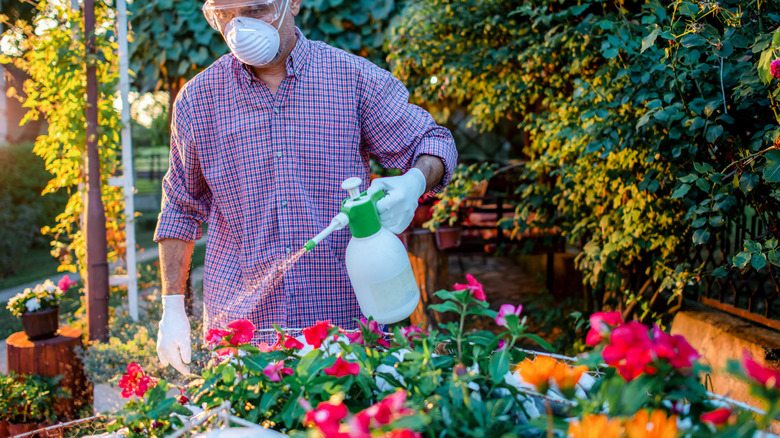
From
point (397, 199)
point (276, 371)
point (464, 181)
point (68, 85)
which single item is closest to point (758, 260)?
point (397, 199)

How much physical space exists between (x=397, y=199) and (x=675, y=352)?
0.72 m

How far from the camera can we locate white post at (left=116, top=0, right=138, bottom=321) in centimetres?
340

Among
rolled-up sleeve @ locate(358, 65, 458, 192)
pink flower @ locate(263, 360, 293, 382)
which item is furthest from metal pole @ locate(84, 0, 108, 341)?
pink flower @ locate(263, 360, 293, 382)

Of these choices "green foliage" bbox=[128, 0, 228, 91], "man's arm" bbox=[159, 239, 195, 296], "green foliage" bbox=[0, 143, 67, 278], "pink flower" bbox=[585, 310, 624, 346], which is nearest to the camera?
"pink flower" bbox=[585, 310, 624, 346]

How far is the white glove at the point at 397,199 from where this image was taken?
3.91 ft

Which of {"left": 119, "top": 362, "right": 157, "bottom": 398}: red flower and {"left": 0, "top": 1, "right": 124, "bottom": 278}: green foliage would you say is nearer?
{"left": 119, "top": 362, "right": 157, "bottom": 398}: red flower

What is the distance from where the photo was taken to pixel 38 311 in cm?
310

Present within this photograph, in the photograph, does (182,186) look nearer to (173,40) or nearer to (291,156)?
(291,156)

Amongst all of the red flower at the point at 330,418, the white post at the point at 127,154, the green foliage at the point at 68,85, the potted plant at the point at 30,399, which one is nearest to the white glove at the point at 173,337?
the red flower at the point at 330,418

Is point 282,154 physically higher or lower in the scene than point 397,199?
higher

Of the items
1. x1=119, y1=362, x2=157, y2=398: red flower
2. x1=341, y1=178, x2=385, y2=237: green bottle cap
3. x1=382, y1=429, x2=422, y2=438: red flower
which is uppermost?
x1=341, y1=178, x2=385, y2=237: green bottle cap

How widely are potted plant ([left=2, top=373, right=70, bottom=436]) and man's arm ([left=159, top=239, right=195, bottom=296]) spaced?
1.75m

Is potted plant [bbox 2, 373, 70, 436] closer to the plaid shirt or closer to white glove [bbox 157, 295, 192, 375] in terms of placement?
white glove [bbox 157, 295, 192, 375]

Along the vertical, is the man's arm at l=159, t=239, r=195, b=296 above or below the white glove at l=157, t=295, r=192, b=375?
above
